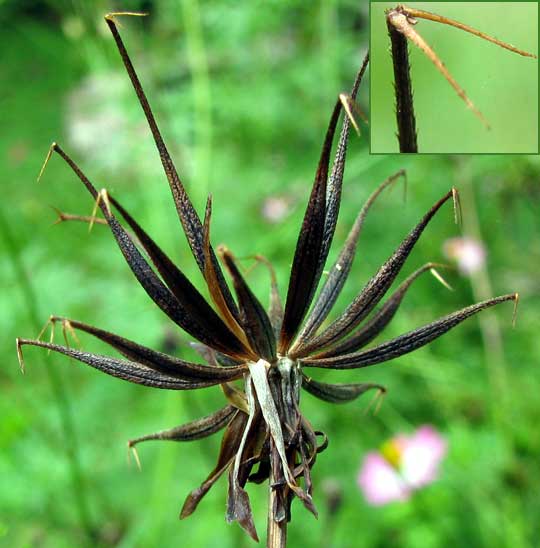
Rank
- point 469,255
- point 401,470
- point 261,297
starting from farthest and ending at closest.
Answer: point 469,255, point 261,297, point 401,470

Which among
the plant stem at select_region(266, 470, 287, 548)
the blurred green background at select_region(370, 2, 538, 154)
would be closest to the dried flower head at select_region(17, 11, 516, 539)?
the plant stem at select_region(266, 470, 287, 548)

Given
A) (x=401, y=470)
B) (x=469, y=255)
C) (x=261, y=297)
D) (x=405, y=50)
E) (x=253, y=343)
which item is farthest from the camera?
(x=469, y=255)

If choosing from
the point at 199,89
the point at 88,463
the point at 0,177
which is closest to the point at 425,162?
the point at 199,89

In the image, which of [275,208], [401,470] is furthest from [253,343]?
[275,208]

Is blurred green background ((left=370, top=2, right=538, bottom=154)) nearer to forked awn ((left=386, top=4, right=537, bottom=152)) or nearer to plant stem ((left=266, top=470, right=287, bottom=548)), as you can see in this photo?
forked awn ((left=386, top=4, right=537, bottom=152))

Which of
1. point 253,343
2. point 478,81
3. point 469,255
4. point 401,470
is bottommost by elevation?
point 401,470

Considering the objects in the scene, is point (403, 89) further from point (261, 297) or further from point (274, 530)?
point (261, 297)
